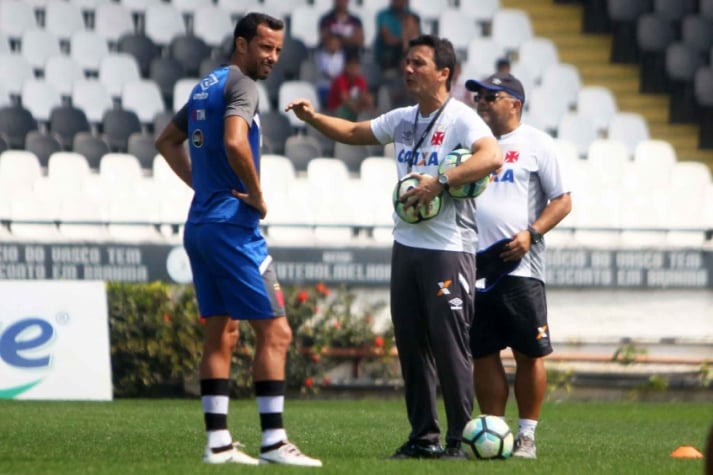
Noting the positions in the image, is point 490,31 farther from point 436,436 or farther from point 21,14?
point 436,436

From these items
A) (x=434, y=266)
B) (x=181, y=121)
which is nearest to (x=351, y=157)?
(x=434, y=266)

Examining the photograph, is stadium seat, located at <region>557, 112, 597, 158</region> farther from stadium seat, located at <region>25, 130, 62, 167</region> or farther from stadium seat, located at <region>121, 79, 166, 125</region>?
stadium seat, located at <region>25, 130, 62, 167</region>

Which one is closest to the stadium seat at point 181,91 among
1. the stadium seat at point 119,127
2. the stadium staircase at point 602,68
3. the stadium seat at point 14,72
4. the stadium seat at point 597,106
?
the stadium seat at point 119,127

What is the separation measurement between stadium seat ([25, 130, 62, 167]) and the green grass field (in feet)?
15.9

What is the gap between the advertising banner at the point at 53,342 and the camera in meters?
13.5

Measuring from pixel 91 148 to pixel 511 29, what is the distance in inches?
274

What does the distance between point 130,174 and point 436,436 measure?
991 centimetres

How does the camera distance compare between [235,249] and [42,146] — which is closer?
[235,249]

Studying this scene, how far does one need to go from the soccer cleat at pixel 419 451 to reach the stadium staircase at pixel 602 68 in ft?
46.2

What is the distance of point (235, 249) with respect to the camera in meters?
7.18

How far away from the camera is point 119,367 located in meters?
14.4

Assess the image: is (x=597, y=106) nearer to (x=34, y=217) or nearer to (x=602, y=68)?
(x=602, y=68)

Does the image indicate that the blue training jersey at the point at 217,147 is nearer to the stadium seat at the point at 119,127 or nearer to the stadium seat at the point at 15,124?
the stadium seat at the point at 15,124

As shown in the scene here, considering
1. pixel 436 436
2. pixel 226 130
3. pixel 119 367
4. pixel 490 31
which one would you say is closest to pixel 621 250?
pixel 119 367
